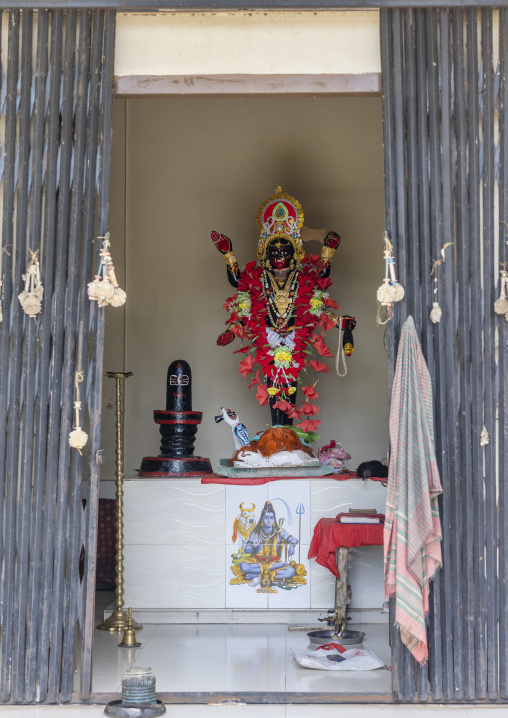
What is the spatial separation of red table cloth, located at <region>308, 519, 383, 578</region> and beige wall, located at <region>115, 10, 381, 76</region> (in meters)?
2.91

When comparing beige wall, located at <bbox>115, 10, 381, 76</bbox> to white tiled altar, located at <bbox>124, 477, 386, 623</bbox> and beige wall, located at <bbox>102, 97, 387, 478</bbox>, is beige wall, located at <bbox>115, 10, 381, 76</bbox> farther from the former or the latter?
beige wall, located at <bbox>102, 97, 387, 478</bbox>

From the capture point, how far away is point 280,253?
300 inches

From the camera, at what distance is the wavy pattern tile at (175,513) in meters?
6.85

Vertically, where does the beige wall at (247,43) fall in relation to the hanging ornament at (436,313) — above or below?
above

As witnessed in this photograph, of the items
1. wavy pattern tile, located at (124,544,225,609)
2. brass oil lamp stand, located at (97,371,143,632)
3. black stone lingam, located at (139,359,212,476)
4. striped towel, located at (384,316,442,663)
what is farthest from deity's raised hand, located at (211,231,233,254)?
striped towel, located at (384,316,442,663)

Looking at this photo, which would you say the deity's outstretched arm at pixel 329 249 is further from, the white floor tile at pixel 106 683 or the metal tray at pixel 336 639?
the white floor tile at pixel 106 683

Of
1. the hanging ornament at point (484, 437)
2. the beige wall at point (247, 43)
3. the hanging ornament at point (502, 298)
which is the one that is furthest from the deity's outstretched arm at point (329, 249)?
the hanging ornament at point (484, 437)

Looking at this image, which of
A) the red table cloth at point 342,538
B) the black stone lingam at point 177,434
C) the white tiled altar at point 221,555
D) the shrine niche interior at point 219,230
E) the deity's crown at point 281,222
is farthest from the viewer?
the shrine niche interior at point 219,230

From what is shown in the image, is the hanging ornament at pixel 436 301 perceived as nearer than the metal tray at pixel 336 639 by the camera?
Yes

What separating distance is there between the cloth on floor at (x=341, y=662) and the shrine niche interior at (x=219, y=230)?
104 inches

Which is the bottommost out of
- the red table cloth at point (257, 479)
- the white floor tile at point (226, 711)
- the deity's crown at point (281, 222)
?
the white floor tile at point (226, 711)

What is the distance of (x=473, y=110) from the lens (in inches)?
198

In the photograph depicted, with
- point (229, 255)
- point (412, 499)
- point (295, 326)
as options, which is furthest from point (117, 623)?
point (229, 255)

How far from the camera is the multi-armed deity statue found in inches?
298
